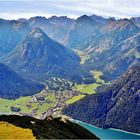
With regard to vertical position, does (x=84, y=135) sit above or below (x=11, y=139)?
below

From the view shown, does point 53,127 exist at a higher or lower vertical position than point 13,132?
lower

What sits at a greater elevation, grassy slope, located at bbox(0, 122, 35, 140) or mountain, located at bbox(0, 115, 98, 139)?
grassy slope, located at bbox(0, 122, 35, 140)

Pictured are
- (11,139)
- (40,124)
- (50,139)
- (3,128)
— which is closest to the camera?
(11,139)

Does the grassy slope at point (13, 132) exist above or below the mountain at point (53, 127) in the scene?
above

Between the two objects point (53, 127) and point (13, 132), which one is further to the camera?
point (53, 127)

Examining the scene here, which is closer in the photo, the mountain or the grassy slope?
the grassy slope

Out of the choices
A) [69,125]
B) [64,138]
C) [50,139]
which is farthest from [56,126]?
[50,139]

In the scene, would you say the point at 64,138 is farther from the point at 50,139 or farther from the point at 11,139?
the point at 11,139

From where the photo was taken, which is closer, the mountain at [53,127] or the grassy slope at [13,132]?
the grassy slope at [13,132]
